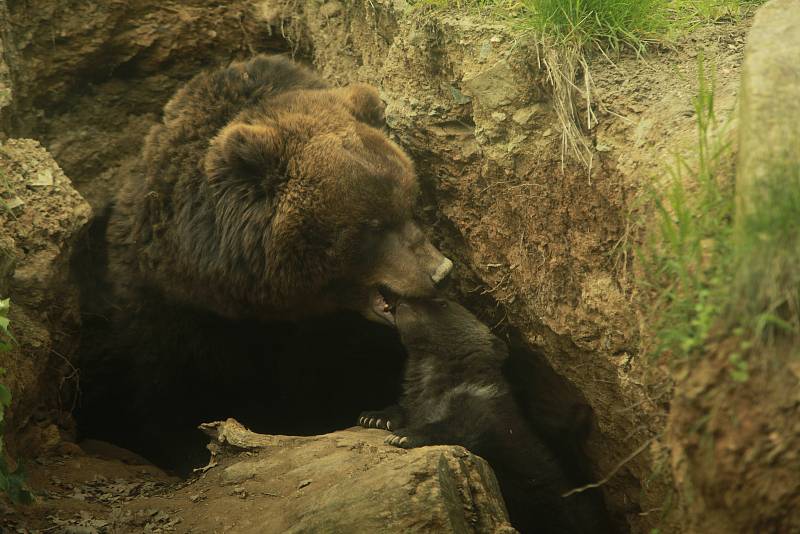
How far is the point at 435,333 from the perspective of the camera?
171 inches

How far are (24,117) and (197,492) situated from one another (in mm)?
3158

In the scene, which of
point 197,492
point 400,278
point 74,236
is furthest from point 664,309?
point 74,236

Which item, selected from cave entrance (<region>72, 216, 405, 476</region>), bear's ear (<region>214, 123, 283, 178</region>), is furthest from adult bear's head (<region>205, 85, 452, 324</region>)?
cave entrance (<region>72, 216, 405, 476</region>)

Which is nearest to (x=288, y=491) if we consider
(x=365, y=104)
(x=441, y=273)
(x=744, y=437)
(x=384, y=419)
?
(x=384, y=419)

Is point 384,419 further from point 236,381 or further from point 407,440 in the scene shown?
point 236,381

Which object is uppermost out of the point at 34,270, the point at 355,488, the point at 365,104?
the point at 365,104

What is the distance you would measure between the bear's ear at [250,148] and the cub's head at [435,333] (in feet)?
3.30

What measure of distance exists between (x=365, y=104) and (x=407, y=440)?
196cm

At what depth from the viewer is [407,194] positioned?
172 inches

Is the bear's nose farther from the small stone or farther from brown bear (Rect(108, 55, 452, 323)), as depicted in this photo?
the small stone

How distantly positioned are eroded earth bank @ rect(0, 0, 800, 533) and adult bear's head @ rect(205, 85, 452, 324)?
48cm

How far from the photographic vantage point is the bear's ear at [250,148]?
4.17 metres

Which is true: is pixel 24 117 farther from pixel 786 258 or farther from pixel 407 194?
pixel 786 258

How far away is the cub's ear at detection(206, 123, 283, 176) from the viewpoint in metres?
4.17
